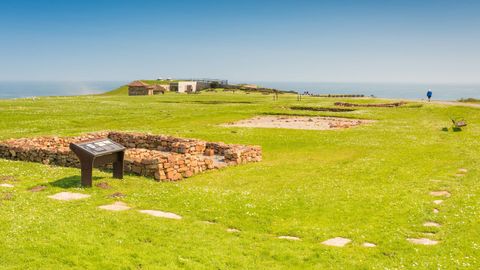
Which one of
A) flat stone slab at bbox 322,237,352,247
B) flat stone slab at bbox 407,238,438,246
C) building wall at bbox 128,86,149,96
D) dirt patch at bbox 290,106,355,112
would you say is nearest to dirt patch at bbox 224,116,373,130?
dirt patch at bbox 290,106,355,112

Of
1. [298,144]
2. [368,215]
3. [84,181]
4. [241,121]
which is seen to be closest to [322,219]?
[368,215]

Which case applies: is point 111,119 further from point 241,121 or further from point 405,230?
point 405,230

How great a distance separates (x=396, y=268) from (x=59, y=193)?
563 inches

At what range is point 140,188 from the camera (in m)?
20.8

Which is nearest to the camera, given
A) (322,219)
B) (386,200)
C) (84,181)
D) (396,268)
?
(396,268)

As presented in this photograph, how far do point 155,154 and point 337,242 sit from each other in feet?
53.6

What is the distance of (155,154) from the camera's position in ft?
91.4

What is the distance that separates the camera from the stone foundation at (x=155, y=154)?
930 inches

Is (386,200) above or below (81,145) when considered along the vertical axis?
below

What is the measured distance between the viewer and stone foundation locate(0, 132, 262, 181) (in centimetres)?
2361

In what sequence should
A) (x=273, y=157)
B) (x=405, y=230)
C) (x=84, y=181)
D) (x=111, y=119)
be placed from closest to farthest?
(x=405, y=230)
(x=84, y=181)
(x=273, y=157)
(x=111, y=119)

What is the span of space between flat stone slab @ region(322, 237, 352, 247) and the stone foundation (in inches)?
441

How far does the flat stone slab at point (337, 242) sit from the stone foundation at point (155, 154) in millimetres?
11202

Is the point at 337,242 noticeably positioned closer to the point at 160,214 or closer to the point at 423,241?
the point at 423,241
